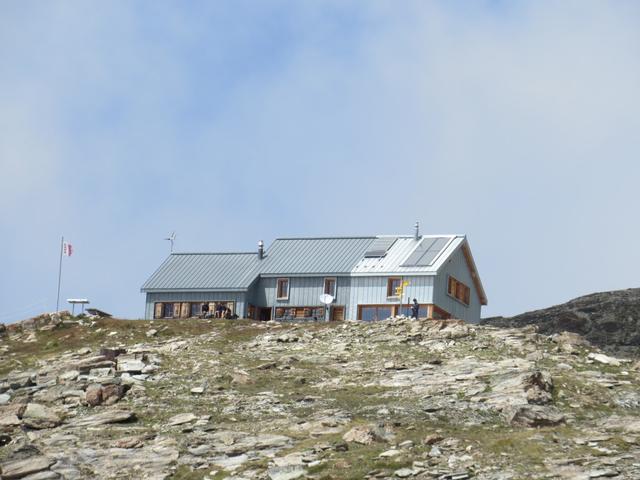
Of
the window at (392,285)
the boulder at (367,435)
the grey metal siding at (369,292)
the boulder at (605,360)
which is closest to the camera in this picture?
the boulder at (367,435)

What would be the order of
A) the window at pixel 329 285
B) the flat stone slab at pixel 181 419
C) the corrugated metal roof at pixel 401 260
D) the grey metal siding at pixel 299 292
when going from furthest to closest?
the window at pixel 329 285
the grey metal siding at pixel 299 292
the corrugated metal roof at pixel 401 260
the flat stone slab at pixel 181 419

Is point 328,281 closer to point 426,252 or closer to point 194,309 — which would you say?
point 426,252

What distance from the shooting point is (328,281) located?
340 feet

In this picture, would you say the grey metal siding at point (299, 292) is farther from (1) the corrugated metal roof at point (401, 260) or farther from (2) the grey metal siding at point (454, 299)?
(2) the grey metal siding at point (454, 299)

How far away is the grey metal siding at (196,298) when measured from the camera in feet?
345

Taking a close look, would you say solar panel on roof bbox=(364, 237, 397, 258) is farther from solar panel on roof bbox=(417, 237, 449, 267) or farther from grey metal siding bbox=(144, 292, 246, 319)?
grey metal siding bbox=(144, 292, 246, 319)

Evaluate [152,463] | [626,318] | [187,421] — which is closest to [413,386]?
[187,421]

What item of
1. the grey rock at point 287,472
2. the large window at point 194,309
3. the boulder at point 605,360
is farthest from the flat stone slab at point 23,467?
the large window at point 194,309

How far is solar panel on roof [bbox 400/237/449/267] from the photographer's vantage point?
100938 millimetres

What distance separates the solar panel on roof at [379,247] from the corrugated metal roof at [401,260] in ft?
1.29

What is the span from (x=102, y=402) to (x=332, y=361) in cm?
1670

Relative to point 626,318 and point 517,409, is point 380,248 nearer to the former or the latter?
point 626,318

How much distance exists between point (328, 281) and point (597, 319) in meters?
24.7

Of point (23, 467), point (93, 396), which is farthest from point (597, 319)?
point (23, 467)
